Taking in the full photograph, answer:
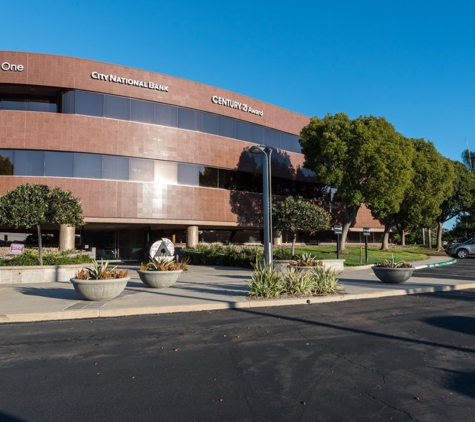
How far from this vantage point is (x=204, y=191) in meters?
28.4

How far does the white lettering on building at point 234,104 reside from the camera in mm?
29438

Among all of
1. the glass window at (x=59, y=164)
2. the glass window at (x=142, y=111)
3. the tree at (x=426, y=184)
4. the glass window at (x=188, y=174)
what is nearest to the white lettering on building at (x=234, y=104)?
the glass window at (x=142, y=111)

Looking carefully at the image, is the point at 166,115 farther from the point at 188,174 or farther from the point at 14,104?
the point at 14,104

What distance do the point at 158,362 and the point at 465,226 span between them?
5634 cm

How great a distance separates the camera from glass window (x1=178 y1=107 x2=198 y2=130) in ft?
92.0

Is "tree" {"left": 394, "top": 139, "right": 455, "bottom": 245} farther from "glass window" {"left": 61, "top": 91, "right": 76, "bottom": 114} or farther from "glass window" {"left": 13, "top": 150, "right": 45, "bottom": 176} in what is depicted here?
"glass window" {"left": 13, "top": 150, "right": 45, "bottom": 176}

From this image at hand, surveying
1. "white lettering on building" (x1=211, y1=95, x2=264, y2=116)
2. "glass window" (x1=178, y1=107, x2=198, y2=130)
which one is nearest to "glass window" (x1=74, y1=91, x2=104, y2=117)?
"glass window" (x1=178, y1=107, x2=198, y2=130)

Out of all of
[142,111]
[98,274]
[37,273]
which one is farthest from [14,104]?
[98,274]

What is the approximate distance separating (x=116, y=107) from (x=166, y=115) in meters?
3.26

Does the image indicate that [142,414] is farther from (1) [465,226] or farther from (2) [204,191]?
(1) [465,226]

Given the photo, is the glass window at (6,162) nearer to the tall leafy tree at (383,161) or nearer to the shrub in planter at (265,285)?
the shrub in planter at (265,285)

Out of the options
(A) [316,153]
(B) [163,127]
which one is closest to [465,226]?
(A) [316,153]

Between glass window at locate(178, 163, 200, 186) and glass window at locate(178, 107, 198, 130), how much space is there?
2.72 m

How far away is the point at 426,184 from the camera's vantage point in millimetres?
35594
